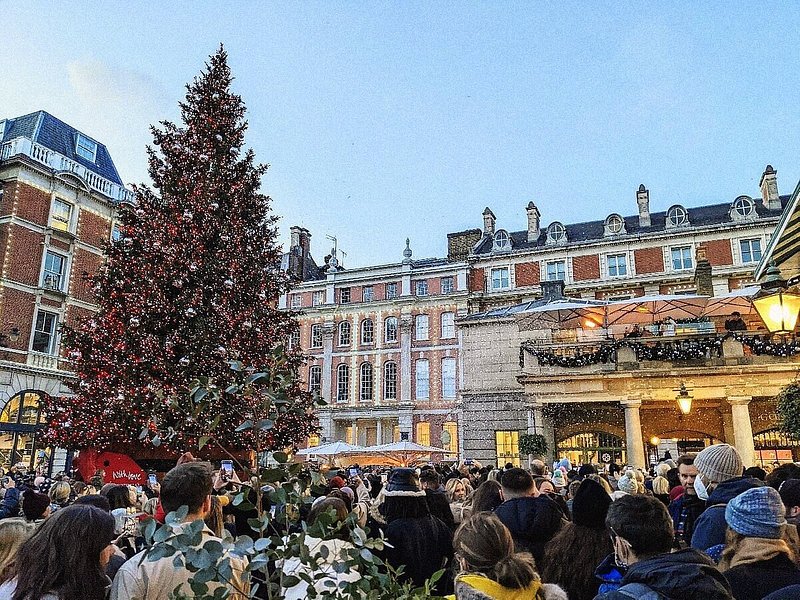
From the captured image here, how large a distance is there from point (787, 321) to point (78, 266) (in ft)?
99.2

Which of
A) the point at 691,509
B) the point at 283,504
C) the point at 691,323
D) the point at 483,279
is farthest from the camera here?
the point at 483,279

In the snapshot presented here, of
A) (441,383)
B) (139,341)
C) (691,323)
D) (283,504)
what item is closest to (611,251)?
(441,383)

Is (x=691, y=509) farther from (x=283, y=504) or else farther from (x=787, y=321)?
(x=283, y=504)

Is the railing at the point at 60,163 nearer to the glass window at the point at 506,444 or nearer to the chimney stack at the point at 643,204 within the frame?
the glass window at the point at 506,444

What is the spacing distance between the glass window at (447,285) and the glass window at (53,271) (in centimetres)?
2756

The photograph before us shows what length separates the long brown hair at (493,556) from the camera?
2.67 meters

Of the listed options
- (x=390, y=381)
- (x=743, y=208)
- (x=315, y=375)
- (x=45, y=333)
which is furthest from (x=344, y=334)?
(x=743, y=208)

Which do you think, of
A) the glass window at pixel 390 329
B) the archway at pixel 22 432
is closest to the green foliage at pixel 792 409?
the archway at pixel 22 432

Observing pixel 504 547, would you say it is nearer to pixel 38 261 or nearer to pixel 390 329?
pixel 38 261

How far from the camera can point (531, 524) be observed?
4492 millimetres

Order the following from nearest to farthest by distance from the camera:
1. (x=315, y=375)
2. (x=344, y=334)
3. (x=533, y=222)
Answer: (x=533, y=222)
(x=344, y=334)
(x=315, y=375)

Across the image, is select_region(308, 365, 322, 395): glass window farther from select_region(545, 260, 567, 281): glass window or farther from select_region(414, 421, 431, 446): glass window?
select_region(545, 260, 567, 281): glass window

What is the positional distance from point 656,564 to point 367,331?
47.7m

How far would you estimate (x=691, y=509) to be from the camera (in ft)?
18.3
